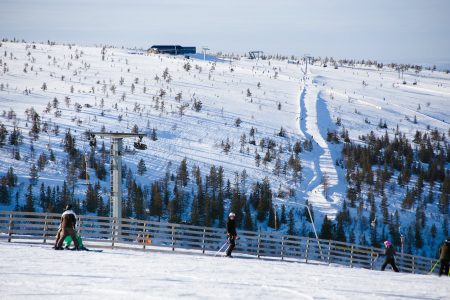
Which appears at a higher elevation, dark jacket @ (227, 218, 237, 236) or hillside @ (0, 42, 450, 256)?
dark jacket @ (227, 218, 237, 236)

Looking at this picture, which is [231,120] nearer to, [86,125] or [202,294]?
[86,125]

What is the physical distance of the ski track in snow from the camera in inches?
2852

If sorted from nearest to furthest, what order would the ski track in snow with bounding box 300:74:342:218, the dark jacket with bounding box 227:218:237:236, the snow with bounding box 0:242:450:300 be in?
the snow with bounding box 0:242:450:300 < the dark jacket with bounding box 227:218:237:236 < the ski track in snow with bounding box 300:74:342:218

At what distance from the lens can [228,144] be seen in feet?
263

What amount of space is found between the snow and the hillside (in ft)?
111

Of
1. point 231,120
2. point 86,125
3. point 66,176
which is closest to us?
point 66,176

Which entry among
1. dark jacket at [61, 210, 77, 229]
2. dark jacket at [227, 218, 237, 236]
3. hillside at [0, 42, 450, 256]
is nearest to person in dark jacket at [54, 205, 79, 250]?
dark jacket at [61, 210, 77, 229]

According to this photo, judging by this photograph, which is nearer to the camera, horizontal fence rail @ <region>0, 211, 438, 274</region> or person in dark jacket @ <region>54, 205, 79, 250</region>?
person in dark jacket @ <region>54, 205, 79, 250</region>

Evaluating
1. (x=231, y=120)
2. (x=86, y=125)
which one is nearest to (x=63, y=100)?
(x=86, y=125)

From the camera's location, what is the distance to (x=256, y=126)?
88.8 m

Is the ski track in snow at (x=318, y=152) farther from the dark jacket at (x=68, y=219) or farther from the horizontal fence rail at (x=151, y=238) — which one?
the dark jacket at (x=68, y=219)

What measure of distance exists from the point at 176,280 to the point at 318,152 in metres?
69.1

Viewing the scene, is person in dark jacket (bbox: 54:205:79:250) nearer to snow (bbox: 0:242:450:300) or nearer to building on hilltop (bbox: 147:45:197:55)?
snow (bbox: 0:242:450:300)

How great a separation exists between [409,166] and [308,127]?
14953 mm
